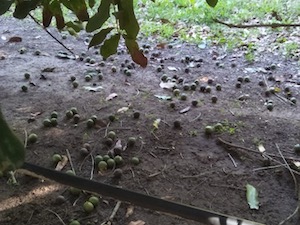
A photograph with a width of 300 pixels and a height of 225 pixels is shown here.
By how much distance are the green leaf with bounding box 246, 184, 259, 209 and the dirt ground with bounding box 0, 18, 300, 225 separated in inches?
1.3

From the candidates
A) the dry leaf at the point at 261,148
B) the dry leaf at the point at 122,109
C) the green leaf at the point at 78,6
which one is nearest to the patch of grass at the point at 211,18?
the dry leaf at the point at 122,109

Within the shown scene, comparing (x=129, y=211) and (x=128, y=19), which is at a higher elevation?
(x=128, y=19)

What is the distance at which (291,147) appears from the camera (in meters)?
3.29

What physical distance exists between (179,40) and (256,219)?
3785 millimetres

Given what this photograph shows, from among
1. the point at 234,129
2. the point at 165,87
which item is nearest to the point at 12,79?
the point at 165,87

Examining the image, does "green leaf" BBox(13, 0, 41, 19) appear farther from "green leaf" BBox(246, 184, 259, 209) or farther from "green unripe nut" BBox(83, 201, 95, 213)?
"green leaf" BBox(246, 184, 259, 209)

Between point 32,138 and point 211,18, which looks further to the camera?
point 211,18

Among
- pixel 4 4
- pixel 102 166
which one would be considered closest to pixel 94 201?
pixel 102 166

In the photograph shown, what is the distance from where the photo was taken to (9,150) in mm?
919

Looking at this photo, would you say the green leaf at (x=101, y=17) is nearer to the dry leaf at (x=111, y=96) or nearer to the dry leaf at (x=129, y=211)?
the dry leaf at (x=129, y=211)

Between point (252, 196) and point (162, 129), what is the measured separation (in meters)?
1.01

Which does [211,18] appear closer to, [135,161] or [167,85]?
[167,85]

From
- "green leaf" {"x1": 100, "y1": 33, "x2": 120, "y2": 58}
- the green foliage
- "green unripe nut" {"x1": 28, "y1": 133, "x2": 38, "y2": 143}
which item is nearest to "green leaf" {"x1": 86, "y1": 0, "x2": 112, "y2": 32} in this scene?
the green foliage

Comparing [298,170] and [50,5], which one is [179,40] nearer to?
[298,170]
